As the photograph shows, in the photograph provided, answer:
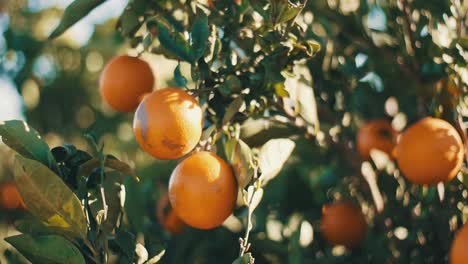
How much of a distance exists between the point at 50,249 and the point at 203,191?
11.6 inches

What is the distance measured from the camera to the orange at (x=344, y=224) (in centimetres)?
165

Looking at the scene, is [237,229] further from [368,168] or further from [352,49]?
[352,49]

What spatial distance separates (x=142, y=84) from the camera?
54.3 inches

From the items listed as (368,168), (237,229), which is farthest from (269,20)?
(237,229)

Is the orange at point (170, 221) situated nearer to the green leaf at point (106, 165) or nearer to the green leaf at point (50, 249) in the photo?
the green leaf at point (106, 165)

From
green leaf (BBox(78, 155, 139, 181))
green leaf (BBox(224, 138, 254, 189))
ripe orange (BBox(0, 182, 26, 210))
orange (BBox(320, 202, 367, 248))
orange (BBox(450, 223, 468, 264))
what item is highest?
green leaf (BBox(78, 155, 139, 181))

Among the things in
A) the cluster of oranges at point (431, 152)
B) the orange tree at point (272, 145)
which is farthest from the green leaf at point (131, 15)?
the cluster of oranges at point (431, 152)

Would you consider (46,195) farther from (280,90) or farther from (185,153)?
(280,90)

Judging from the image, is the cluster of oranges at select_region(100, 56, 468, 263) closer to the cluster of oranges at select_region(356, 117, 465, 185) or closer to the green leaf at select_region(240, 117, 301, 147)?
the cluster of oranges at select_region(356, 117, 465, 185)

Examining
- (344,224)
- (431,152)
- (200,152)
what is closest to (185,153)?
(200,152)

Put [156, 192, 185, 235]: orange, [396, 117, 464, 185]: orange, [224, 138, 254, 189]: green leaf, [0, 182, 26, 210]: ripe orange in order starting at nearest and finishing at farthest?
[224, 138, 254, 189]: green leaf
[396, 117, 464, 185]: orange
[156, 192, 185, 235]: orange
[0, 182, 26, 210]: ripe orange

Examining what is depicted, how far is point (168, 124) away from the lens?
112 centimetres

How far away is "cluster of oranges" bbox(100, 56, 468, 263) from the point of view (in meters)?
1.13

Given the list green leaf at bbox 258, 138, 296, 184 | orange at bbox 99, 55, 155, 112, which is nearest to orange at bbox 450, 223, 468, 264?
green leaf at bbox 258, 138, 296, 184
